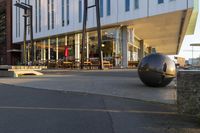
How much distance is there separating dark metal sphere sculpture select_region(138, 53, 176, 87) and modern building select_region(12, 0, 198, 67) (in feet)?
59.5

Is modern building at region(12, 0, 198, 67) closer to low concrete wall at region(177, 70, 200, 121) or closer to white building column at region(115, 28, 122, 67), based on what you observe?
white building column at region(115, 28, 122, 67)

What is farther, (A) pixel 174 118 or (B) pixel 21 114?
(B) pixel 21 114

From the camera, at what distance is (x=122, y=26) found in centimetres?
4025

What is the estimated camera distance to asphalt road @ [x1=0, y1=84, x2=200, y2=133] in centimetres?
713

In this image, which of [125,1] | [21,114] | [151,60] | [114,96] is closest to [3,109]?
[21,114]

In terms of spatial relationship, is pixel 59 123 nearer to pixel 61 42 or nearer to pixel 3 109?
pixel 3 109

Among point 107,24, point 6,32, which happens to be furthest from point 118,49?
point 6,32

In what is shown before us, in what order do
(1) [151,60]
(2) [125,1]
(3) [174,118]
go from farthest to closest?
(2) [125,1]
(1) [151,60]
(3) [174,118]

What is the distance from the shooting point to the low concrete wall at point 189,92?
27.7 feet

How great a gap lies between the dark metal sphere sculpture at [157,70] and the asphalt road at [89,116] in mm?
3143

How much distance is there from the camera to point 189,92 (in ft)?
28.3

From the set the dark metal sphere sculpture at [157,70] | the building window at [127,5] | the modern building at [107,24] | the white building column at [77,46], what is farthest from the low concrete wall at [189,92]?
the white building column at [77,46]

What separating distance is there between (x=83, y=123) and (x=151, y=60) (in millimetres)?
7456

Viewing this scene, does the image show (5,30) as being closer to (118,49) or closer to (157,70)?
(118,49)
